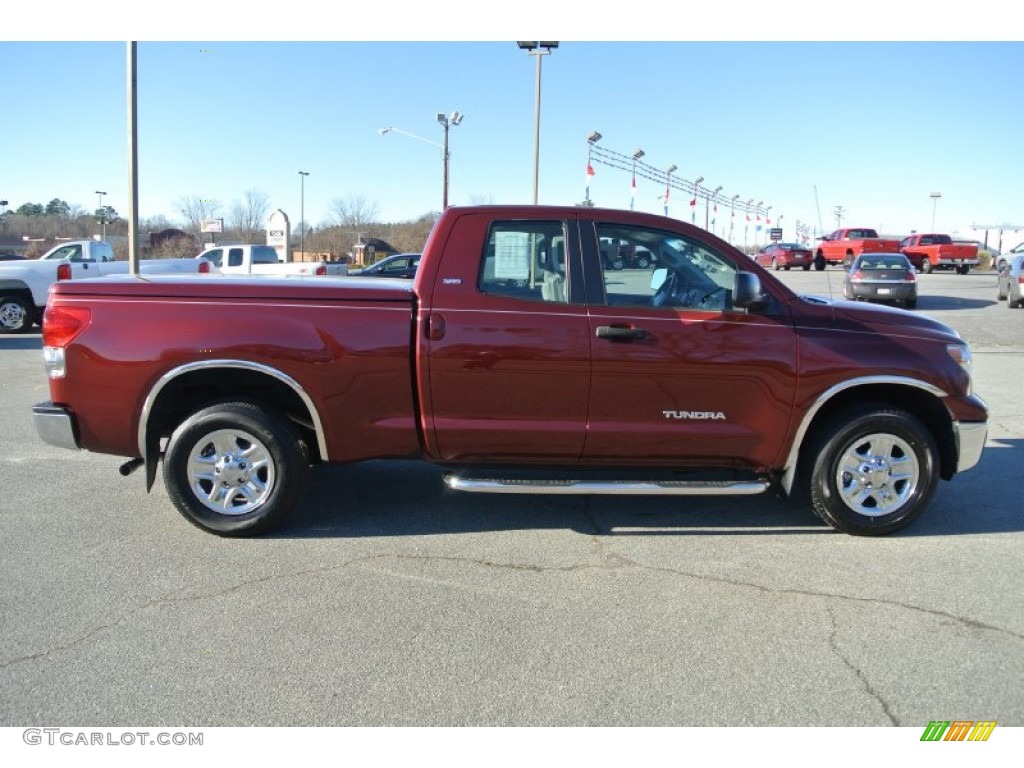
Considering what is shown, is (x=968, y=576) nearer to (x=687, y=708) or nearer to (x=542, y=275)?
(x=687, y=708)

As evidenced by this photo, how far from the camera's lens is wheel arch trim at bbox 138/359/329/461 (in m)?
4.60

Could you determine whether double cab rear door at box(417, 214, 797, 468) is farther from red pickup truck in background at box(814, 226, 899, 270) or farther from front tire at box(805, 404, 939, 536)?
red pickup truck in background at box(814, 226, 899, 270)

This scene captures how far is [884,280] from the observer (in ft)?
69.0

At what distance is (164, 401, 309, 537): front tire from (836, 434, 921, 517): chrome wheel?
3.32 m

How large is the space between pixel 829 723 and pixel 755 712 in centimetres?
27

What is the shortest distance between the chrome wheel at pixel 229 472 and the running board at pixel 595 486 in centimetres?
113

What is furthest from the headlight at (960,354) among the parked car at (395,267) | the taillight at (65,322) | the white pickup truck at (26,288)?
the parked car at (395,267)

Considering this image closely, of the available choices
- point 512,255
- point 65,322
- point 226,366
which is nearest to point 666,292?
point 512,255

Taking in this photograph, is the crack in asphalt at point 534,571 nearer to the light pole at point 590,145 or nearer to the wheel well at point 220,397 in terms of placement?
the wheel well at point 220,397

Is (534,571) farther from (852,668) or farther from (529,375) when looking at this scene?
(852,668)

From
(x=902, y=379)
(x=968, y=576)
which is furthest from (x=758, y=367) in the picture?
(x=968, y=576)

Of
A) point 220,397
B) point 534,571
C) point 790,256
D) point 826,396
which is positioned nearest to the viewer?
point 534,571

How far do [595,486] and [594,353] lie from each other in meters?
0.77

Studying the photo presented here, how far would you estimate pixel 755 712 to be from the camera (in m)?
3.01
